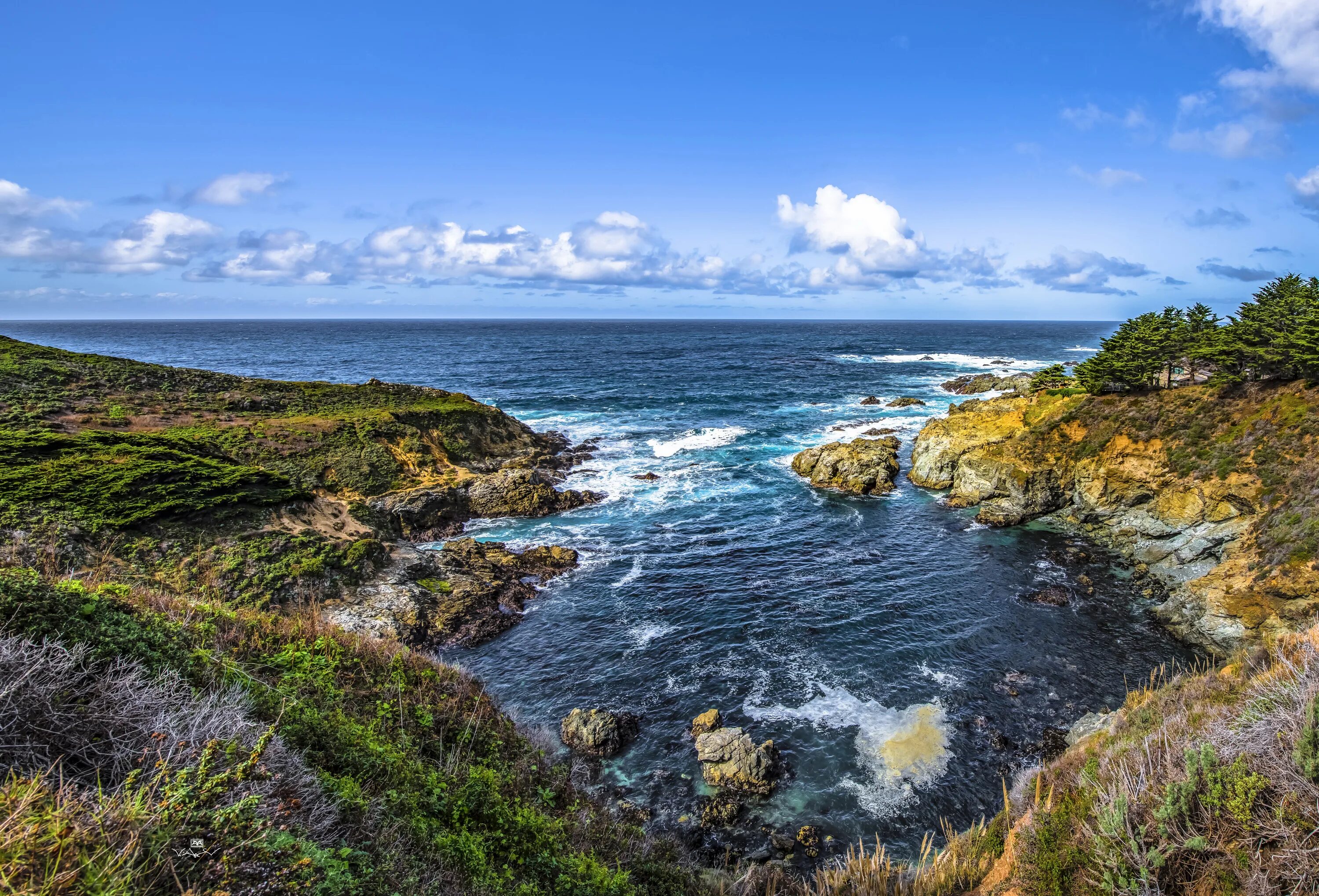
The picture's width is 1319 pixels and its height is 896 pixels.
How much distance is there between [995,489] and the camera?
3519 centimetres

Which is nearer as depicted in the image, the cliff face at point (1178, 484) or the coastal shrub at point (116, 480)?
the coastal shrub at point (116, 480)

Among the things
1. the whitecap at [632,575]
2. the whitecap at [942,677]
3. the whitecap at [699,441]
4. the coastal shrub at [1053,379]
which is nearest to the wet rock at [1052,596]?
the whitecap at [942,677]

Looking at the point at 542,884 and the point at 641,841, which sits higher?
the point at 542,884

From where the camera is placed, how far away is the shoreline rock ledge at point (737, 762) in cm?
1562

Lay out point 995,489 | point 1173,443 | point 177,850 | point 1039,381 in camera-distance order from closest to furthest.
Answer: point 177,850 → point 1173,443 → point 995,489 → point 1039,381

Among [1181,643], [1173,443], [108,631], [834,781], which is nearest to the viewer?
[108,631]

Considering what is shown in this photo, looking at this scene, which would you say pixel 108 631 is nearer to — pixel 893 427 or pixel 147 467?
pixel 147 467

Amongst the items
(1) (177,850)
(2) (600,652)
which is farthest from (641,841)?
(2) (600,652)

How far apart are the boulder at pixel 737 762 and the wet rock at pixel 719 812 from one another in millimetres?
541

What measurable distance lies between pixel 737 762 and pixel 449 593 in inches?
534

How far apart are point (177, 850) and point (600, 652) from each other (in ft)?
57.9

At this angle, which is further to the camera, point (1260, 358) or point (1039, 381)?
point (1039, 381)

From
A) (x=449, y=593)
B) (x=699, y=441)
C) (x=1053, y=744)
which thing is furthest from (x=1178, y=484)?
(x=449, y=593)

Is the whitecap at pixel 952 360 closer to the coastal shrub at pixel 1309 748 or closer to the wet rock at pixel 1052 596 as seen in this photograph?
the wet rock at pixel 1052 596
